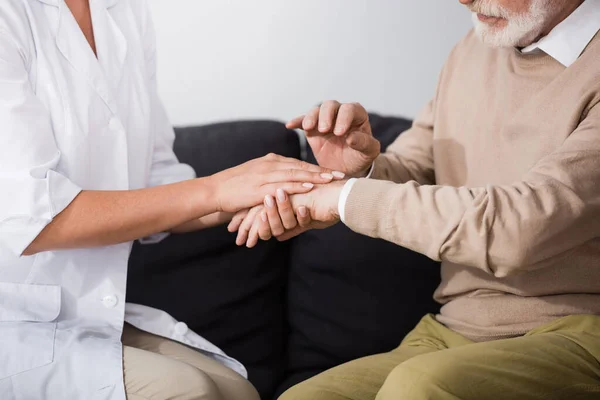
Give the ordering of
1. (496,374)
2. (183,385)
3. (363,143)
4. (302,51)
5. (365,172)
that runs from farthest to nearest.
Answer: (302,51) → (365,172) → (363,143) → (183,385) → (496,374)

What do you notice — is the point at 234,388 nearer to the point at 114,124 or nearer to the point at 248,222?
the point at 248,222

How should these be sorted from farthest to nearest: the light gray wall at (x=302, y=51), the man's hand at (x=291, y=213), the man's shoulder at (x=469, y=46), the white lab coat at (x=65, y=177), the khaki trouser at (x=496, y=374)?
the light gray wall at (x=302, y=51), the man's shoulder at (x=469, y=46), the man's hand at (x=291, y=213), the white lab coat at (x=65, y=177), the khaki trouser at (x=496, y=374)

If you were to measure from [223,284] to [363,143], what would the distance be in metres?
0.65

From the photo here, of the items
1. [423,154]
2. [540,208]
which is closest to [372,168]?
[423,154]

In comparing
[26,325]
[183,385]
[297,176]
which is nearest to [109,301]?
[26,325]

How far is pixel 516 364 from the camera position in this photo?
1.33 meters

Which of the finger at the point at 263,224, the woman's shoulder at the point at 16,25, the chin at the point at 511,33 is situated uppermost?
the chin at the point at 511,33

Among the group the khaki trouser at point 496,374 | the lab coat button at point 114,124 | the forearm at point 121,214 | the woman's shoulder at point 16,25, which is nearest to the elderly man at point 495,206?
the khaki trouser at point 496,374

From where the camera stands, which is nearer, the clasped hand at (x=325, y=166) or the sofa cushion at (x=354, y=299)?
the clasped hand at (x=325, y=166)

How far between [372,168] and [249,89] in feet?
2.51

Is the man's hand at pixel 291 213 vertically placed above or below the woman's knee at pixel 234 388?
above

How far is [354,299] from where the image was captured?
2.02m

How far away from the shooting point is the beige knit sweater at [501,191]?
1.33 m

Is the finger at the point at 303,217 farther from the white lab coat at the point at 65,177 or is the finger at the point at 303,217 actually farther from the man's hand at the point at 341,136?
the white lab coat at the point at 65,177
